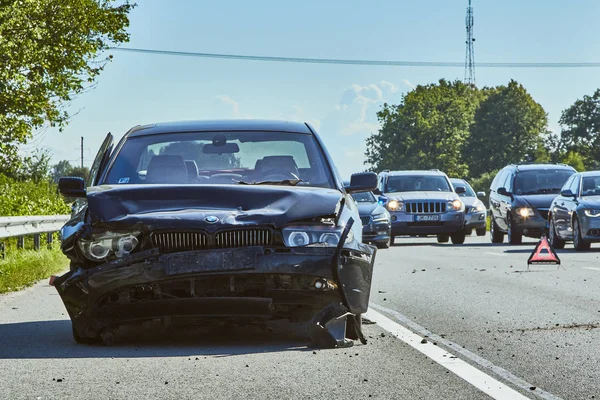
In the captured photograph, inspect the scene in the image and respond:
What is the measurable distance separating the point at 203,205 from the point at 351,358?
1446mm

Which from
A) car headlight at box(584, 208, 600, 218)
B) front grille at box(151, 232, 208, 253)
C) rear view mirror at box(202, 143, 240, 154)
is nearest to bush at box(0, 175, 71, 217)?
car headlight at box(584, 208, 600, 218)

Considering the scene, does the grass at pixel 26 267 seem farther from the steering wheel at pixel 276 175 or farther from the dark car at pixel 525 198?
the dark car at pixel 525 198

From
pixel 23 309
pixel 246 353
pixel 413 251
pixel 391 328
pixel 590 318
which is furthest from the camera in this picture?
pixel 413 251

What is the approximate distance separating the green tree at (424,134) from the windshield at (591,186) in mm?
94664

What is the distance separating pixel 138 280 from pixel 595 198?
16.4 meters

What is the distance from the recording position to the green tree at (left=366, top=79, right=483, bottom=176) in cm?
11981

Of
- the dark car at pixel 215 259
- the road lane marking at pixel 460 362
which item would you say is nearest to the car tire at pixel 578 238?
the road lane marking at pixel 460 362

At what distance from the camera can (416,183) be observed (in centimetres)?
2891

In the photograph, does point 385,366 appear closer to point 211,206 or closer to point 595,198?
point 211,206

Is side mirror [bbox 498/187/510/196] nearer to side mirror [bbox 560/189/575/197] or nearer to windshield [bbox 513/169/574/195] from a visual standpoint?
windshield [bbox 513/169/574/195]

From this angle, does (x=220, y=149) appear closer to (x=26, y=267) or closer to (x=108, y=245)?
(x=108, y=245)

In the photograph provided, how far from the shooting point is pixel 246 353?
7.40 m

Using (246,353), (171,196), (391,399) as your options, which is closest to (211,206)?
(171,196)

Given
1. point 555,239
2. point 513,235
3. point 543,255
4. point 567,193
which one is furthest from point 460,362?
point 513,235
